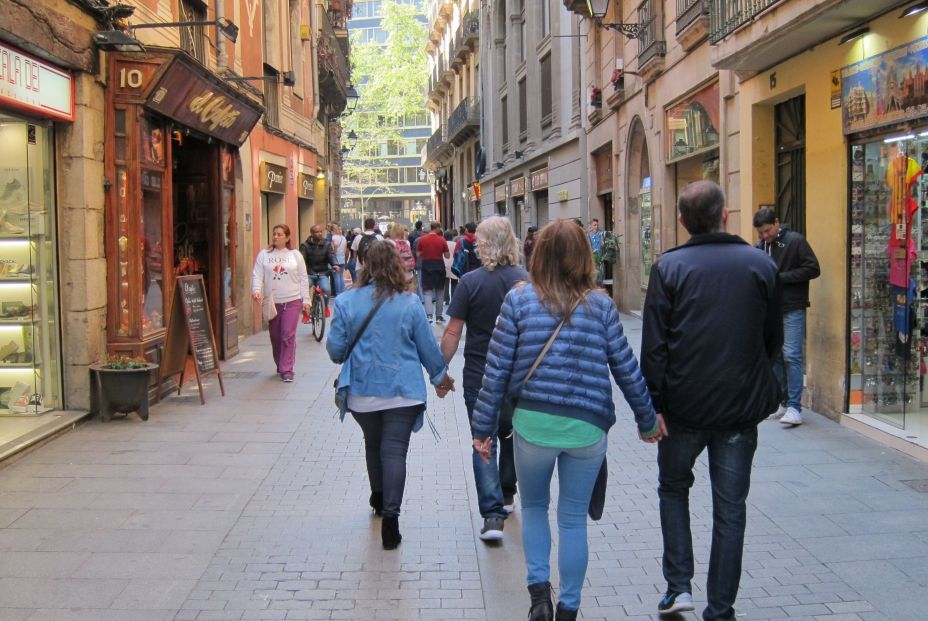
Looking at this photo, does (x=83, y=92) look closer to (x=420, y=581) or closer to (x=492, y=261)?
(x=492, y=261)

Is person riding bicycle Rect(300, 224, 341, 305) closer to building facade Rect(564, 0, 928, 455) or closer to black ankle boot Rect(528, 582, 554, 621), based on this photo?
building facade Rect(564, 0, 928, 455)

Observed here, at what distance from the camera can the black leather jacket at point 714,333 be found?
4016 millimetres

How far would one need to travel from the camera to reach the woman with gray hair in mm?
5469

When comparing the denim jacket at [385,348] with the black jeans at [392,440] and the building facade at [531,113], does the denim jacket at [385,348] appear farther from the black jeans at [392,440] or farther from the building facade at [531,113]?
the building facade at [531,113]

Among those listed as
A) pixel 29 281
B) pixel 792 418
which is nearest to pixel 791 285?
pixel 792 418

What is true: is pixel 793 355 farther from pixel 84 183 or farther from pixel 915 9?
pixel 84 183

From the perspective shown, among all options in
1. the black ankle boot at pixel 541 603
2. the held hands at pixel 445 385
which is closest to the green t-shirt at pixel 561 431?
the black ankle boot at pixel 541 603

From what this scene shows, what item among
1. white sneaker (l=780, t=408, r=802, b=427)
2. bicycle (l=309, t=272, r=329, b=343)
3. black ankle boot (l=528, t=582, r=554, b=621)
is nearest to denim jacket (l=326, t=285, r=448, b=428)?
black ankle boot (l=528, t=582, r=554, b=621)

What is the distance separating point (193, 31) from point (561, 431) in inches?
408

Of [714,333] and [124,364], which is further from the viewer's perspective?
[124,364]

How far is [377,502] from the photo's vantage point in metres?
5.96

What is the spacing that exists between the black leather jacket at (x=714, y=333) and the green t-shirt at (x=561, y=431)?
0.37 metres

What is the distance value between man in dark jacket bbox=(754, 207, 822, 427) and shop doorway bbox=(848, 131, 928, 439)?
455 millimetres

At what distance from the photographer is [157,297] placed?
1009 cm
